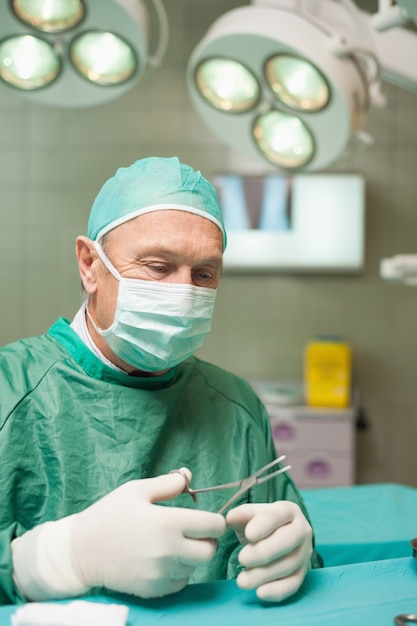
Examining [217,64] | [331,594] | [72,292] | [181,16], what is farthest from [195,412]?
[181,16]

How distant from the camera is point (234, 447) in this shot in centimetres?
135

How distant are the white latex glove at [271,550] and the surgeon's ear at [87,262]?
1.76ft

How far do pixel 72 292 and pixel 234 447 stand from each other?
9.47ft

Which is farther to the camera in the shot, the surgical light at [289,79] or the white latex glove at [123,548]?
the surgical light at [289,79]

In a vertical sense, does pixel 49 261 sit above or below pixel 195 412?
below

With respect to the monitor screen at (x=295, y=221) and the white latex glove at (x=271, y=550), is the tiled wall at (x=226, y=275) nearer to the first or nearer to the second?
the monitor screen at (x=295, y=221)

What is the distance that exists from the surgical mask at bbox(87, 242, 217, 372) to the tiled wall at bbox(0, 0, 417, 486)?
273cm

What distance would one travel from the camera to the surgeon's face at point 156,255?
122 centimetres

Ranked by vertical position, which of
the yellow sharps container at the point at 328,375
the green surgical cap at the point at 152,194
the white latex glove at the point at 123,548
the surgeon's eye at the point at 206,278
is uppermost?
the green surgical cap at the point at 152,194

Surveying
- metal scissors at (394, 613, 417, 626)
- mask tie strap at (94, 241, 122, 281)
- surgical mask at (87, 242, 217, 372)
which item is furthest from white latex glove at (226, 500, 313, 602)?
mask tie strap at (94, 241, 122, 281)

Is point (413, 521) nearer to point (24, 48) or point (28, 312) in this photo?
point (24, 48)

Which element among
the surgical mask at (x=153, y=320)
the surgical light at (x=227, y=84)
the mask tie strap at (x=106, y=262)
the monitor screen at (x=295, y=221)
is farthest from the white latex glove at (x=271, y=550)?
the monitor screen at (x=295, y=221)

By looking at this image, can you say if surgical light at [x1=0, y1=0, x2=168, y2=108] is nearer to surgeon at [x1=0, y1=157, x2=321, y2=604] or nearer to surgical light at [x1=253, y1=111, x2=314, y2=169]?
surgical light at [x1=253, y1=111, x2=314, y2=169]

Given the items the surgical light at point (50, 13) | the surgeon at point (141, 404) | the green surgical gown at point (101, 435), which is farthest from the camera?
the surgical light at point (50, 13)
